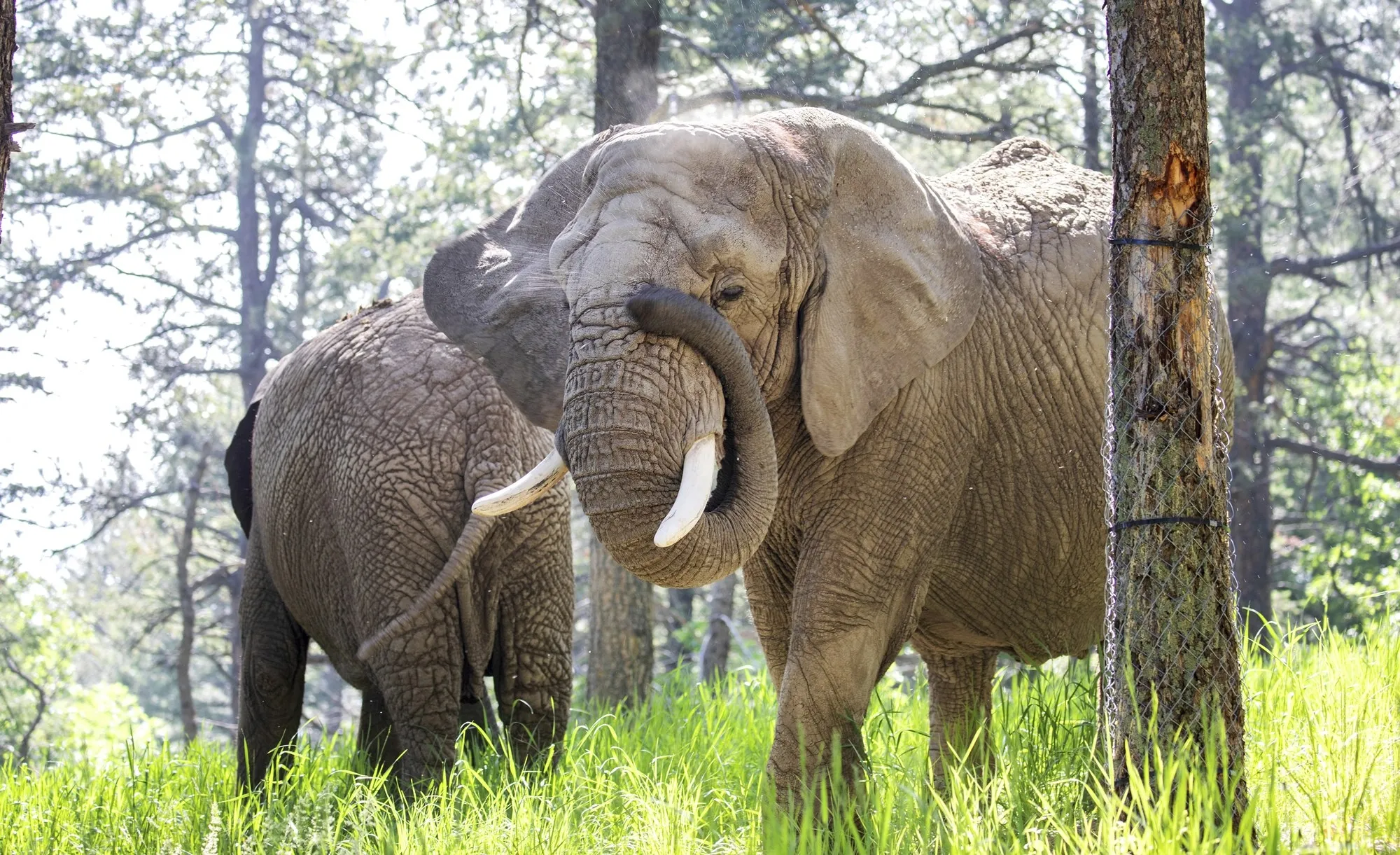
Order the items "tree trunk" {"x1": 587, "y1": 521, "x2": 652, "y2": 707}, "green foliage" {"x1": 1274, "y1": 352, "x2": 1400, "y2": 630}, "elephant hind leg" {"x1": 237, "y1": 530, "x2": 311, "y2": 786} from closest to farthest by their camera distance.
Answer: "elephant hind leg" {"x1": 237, "y1": 530, "x2": 311, "y2": 786} → "tree trunk" {"x1": 587, "y1": 521, "x2": 652, "y2": 707} → "green foliage" {"x1": 1274, "y1": 352, "x2": 1400, "y2": 630}

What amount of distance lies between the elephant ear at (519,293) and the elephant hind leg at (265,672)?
227 cm

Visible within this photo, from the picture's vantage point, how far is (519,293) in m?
4.76

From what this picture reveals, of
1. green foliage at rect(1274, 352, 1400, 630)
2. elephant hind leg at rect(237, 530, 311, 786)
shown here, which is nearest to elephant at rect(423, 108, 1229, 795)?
elephant hind leg at rect(237, 530, 311, 786)

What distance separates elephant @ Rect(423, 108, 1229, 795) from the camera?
3.84m

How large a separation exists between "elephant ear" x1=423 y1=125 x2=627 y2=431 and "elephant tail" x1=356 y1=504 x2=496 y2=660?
2.27ft

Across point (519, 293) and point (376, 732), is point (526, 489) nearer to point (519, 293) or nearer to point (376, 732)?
point (519, 293)

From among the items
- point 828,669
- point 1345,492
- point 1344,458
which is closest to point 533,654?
point 828,669

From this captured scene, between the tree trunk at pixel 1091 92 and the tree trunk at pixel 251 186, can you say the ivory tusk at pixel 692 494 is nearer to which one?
the tree trunk at pixel 1091 92

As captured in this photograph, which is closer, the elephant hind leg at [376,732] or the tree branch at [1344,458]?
the elephant hind leg at [376,732]

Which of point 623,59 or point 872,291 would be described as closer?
point 872,291

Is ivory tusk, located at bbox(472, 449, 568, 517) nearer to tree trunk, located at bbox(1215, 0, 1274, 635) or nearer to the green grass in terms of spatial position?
the green grass

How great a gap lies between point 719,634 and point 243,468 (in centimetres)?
669

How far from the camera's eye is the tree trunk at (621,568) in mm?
8828

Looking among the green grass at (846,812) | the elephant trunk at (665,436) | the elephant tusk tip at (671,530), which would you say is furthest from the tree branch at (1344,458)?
the elephant tusk tip at (671,530)
